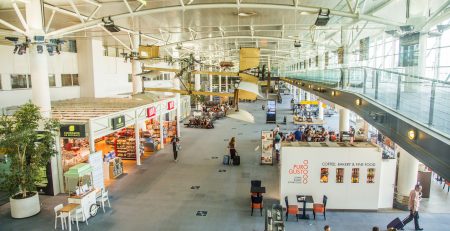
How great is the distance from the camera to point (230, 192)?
12.9m

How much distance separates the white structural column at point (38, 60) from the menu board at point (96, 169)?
238 cm

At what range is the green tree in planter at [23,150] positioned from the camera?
34.0 ft

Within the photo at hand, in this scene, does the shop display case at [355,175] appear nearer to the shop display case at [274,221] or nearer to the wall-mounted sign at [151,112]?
the shop display case at [274,221]

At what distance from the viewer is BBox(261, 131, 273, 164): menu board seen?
16.7m

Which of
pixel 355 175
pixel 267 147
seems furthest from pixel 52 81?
pixel 355 175

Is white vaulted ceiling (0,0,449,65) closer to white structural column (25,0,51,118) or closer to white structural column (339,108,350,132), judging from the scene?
white structural column (25,0,51,118)

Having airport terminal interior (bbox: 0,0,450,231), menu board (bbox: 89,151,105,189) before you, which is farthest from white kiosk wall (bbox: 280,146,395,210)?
menu board (bbox: 89,151,105,189)

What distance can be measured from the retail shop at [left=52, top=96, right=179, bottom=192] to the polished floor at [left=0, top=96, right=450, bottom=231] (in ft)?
3.26

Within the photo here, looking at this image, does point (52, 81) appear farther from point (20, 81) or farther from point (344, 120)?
point (344, 120)

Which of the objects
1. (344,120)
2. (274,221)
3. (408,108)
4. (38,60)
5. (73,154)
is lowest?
(274,221)

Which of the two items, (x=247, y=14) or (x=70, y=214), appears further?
(x=247, y=14)

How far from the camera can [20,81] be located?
56.4ft

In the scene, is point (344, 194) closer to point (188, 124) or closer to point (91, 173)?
point (91, 173)

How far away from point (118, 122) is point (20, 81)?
23.5 feet
